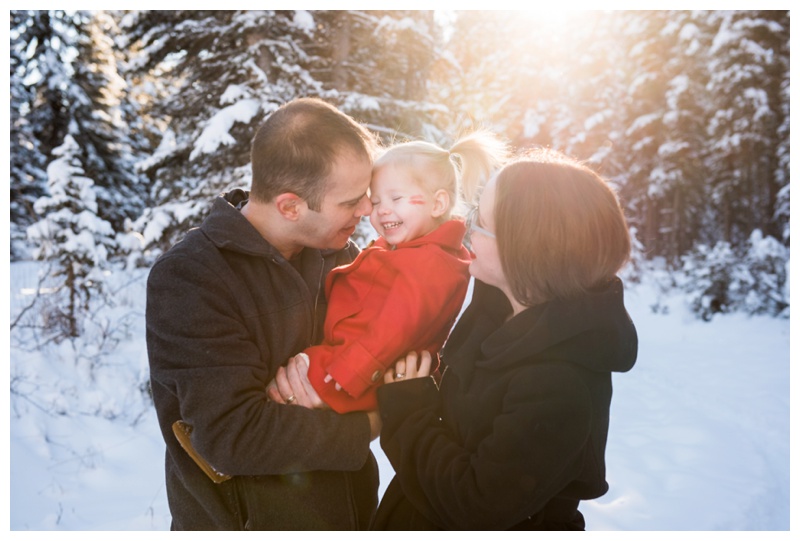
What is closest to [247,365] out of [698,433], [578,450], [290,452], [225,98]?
[290,452]

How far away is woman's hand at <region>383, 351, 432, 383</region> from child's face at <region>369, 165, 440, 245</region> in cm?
70

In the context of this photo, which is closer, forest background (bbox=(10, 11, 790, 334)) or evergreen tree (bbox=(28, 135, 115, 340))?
forest background (bbox=(10, 11, 790, 334))

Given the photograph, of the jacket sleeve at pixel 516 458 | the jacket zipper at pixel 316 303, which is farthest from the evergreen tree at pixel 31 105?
the jacket sleeve at pixel 516 458

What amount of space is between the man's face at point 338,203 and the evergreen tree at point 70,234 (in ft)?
29.2

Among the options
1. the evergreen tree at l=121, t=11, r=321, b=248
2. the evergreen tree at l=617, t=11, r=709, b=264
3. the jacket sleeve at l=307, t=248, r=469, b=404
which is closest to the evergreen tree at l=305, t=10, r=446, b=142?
the evergreen tree at l=121, t=11, r=321, b=248

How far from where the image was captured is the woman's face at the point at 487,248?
2.09 metres

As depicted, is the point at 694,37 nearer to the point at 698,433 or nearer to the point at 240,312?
the point at 698,433

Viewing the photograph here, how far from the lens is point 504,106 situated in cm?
2412

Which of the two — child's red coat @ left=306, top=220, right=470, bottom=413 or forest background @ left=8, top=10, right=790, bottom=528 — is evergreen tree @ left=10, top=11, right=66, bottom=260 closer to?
forest background @ left=8, top=10, right=790, bottom=528

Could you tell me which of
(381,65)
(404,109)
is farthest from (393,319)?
(381,65)

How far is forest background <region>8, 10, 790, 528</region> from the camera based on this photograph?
30.3 feet

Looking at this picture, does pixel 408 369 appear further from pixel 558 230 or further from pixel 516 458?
pixel 558 230

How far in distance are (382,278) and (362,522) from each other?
1145 mm

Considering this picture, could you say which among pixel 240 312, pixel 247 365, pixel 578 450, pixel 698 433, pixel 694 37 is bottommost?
pixel 698 433
